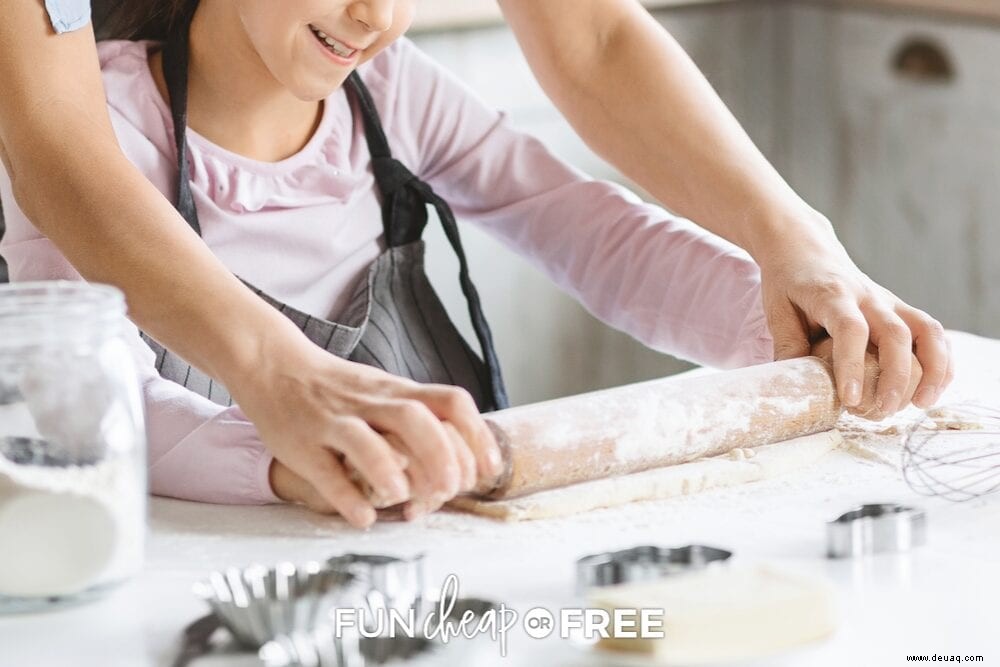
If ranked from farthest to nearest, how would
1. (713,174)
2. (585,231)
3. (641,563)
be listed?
1. (585,231)
2. (713,174)
3. (641,563)

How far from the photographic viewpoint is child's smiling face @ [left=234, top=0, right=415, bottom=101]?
1.09 meters

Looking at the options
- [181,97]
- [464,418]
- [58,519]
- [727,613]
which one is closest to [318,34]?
[181,97]

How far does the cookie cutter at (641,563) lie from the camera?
75 centimetres

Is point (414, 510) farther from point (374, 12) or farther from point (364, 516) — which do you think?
point (374, 12)

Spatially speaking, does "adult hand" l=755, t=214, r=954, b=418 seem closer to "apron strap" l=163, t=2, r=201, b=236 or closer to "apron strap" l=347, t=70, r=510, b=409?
"apron strap" l=347, t=70, r=510, b=409

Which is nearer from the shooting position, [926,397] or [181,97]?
[926,397]

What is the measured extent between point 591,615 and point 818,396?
399mm

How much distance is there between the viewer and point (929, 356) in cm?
106

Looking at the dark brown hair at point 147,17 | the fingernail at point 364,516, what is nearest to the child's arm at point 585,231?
the dark brown hair at point 147,17

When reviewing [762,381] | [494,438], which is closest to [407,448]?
[494,438]

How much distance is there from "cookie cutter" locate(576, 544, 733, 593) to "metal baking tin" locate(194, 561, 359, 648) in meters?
0.13

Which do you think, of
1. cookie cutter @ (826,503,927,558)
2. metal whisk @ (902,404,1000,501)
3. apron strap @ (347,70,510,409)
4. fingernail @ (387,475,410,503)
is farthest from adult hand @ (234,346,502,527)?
apron strap @ (347,70,510,409)

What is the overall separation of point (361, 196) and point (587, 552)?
592 millimetres

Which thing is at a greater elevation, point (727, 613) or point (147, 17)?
point (147, 17)
